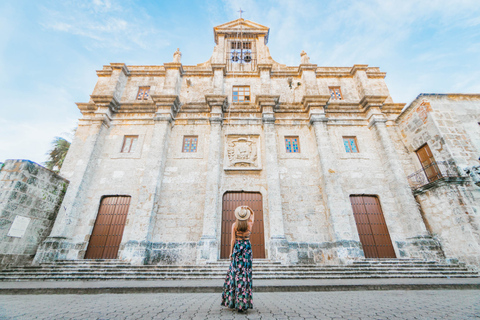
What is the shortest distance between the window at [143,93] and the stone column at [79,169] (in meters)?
1.50

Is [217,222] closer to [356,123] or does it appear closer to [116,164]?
[116,164]

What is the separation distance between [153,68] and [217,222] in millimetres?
11111

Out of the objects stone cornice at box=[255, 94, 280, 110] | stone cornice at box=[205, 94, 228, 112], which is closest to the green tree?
stone cornice at box=[205, 94, 228, 112]

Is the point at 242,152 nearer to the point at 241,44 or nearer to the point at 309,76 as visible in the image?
the point at 309,76

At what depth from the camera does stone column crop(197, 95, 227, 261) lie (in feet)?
28.1

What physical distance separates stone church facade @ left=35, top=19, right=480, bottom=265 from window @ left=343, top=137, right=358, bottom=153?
7 centimetres

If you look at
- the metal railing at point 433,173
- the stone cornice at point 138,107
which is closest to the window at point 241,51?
the stone cornice at point 138,107

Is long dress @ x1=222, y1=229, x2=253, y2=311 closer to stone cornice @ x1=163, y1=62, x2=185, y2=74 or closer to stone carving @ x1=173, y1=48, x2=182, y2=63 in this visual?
stone cornice @ x1=163, y1=62, x2=185, y2=74

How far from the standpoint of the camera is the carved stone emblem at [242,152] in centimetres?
1090

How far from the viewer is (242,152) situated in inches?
440

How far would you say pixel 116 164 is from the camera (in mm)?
10773

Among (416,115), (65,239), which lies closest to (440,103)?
(416,115)

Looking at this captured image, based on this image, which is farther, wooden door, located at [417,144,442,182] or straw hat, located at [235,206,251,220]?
wooden door, located at [417,144,442,182]

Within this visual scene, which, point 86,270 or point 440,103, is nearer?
point 86,270
